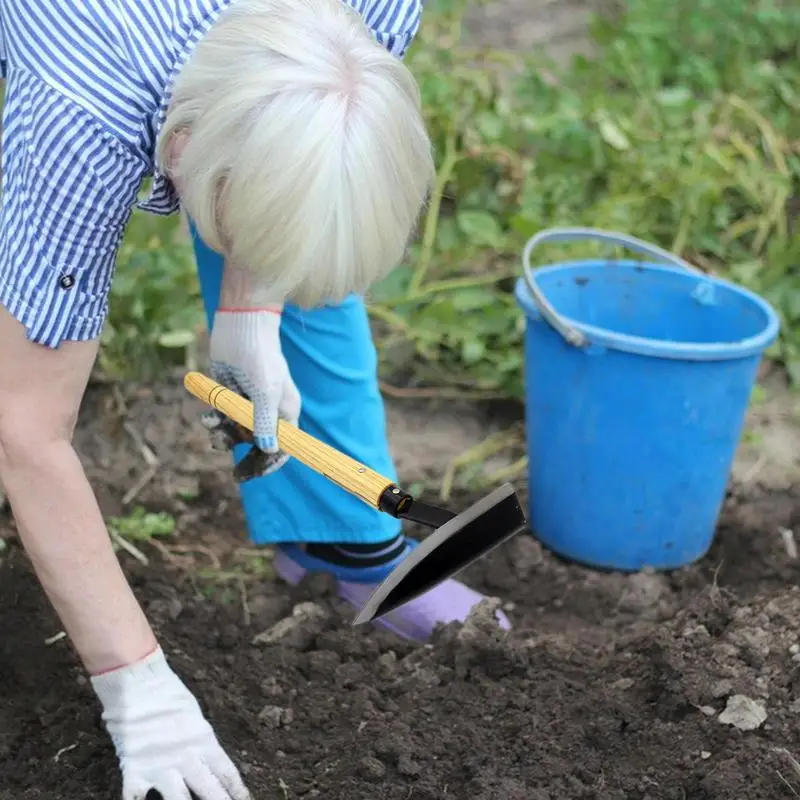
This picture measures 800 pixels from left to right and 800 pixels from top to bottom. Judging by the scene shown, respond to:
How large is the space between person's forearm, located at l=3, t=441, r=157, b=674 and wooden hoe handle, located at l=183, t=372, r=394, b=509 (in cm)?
26

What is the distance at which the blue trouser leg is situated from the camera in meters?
2.12

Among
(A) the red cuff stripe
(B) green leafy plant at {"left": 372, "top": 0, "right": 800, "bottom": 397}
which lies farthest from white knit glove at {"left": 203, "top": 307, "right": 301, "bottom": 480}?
(B) green leafy plant at {"left": 372, "top": 0, "right": 800, "bottom": 397}

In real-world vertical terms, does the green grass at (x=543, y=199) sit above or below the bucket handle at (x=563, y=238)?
below

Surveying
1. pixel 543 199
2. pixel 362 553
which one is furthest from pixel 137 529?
pixel 543 199

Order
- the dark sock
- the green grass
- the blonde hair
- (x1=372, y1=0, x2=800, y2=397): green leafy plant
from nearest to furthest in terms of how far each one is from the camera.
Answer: the blonde hair → the dark sock → the green grass → (x1=372, y1=0, x2=800, y2=397): green leafy plant

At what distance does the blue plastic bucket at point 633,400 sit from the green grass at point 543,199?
1.22 ft

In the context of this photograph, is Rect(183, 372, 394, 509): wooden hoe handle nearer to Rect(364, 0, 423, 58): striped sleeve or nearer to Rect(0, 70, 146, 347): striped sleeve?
Rect(0, 70, 146, 347): striped sleeve

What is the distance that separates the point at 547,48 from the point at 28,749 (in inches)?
133

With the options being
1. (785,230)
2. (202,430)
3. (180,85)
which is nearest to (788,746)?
(180,85)

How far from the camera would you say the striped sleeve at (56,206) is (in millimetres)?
1432

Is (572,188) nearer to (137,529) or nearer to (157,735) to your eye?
(137,529)

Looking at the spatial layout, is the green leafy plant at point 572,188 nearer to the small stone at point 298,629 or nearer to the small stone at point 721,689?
the small stone at point 298,629

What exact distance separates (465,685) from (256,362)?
0.59m

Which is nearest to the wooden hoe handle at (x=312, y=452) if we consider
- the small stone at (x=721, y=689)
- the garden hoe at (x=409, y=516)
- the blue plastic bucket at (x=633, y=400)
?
the garden hoe at (x=409, y=516)
